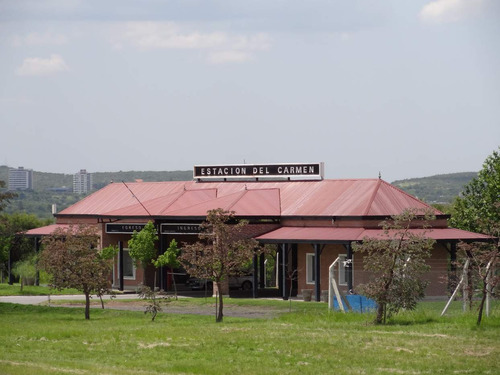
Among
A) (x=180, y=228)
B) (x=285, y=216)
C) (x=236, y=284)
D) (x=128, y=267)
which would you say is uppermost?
(x=285, y=216)

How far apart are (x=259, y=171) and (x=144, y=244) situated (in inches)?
398

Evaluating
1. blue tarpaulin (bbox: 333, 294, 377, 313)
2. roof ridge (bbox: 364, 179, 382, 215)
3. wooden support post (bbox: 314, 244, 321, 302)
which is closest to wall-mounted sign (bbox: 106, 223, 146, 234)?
wooden support post (bbox: 314, 244, 321, 302)

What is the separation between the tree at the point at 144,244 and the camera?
195 ft

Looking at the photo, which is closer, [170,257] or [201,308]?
[201,308]

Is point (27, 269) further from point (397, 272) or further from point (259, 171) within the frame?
point (397, 272)

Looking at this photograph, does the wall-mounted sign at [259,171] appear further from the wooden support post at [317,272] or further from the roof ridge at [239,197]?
the wooden support post at [317,272]

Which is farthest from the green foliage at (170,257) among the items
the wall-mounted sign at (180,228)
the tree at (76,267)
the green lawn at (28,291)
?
the tree at (76,267)

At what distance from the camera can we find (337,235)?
53312 mm

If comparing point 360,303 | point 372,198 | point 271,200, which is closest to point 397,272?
point 360,303

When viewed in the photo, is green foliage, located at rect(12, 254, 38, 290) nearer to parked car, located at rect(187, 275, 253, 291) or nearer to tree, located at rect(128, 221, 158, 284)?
tree, located at rect(128, 221, 158, 284)

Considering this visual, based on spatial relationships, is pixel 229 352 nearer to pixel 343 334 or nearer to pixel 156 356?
pixel 156 356

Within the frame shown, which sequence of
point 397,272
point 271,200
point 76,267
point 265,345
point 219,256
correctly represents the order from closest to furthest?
point 265,345 < point 397,272 < point 219,256 < point 76,267 < point 271,200

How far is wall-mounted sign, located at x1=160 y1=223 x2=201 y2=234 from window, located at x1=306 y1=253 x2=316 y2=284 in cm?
653

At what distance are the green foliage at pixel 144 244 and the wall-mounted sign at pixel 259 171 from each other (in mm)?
8682
